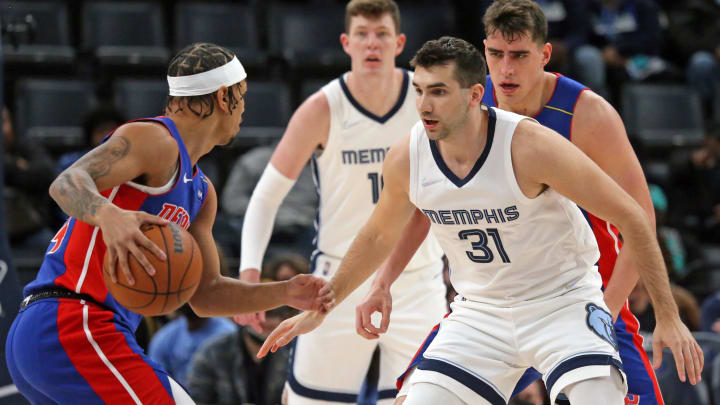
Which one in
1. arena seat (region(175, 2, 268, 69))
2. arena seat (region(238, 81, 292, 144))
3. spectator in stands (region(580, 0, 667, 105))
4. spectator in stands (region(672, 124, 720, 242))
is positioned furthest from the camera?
spectator in stands (region(580, 0, 667, 105))

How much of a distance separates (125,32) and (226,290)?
6207 mm

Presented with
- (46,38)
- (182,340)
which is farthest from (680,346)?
(46,38)

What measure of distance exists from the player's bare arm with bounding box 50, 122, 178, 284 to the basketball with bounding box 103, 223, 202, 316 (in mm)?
43

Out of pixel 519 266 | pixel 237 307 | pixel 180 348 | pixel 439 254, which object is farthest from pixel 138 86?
pixel 519 266

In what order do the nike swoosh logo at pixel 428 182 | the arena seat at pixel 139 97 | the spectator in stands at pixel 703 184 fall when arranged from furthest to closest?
the spectator in stands at pixel 703 184, the arena seat at pixel 139 97, the nike swoosh logo at pixel 428 182

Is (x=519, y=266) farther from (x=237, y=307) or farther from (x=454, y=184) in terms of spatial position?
(x=237, y=307)

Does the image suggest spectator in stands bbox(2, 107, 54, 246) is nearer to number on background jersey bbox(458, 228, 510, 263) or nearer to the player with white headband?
the player with white headband

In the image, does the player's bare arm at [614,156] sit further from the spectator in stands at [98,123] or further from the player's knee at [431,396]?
the spectator in stands at [98,123]

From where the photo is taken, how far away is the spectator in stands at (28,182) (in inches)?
320

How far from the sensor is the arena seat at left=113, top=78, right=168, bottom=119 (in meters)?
9.36

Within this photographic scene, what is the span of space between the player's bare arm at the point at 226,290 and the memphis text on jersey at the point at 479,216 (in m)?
0.74

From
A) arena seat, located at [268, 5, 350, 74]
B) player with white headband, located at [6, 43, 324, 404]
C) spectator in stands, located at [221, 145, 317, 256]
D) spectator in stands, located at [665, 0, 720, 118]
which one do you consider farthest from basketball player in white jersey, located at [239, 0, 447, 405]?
spectator in stands, located at [665, 0, 720, 118]

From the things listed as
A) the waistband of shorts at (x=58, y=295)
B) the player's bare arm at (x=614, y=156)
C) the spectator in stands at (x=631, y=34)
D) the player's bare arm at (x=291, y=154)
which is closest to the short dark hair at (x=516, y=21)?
the player's bare arm at (x=614, y=156)

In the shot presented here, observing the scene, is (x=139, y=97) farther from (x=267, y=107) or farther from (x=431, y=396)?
(x=431, y=396)
